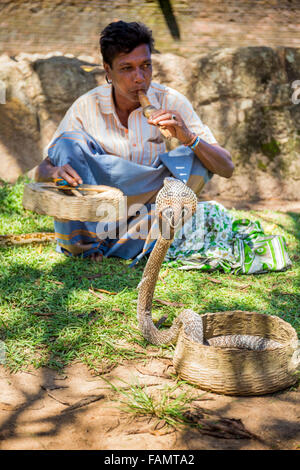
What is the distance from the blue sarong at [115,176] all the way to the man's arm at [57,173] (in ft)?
0.24

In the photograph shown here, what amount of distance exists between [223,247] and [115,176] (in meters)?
0.94

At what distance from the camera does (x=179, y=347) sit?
7.54ft

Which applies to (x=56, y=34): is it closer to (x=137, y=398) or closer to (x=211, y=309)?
(x=211, y=309)

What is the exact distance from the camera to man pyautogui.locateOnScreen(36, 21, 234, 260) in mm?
3668

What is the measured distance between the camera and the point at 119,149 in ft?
12.8

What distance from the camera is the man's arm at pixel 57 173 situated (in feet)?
11.2

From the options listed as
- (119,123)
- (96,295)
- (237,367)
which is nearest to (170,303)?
(96,295)

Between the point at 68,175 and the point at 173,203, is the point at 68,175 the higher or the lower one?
the lower one

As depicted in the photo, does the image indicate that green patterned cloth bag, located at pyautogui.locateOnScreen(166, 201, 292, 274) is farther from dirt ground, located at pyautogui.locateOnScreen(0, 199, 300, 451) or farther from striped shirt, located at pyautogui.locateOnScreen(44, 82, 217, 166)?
dirt ground, located at pyautogui.locateOnScreen(0, 199, 300, 451)

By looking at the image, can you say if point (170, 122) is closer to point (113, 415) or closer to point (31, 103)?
point (113, 415)

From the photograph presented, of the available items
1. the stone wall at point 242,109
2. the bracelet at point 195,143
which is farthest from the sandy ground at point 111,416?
the stone wall at point 242,109

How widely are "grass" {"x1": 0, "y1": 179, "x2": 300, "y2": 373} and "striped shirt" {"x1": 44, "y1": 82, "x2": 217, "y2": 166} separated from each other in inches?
33.2

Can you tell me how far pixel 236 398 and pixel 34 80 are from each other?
4408mm
